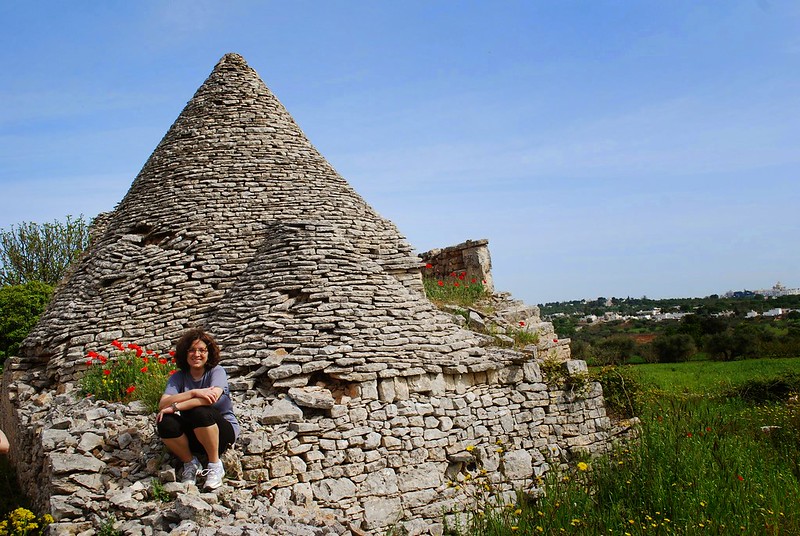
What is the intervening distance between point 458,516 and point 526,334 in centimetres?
403

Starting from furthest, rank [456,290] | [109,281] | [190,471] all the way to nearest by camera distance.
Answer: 1. [456,290]
2. [109,281]
3. [190,471]

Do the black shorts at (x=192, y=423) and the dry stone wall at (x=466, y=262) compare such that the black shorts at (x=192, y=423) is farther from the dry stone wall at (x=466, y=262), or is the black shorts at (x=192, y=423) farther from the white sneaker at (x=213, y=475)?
the dry stone wall at (x=466, y=262)

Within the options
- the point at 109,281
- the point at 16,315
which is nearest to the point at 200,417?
the point at 109,281

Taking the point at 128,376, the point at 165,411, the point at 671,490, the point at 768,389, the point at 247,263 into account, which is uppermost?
the point at 247,263

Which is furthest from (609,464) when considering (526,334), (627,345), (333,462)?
(627,345)

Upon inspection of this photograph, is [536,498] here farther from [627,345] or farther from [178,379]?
[627,345]

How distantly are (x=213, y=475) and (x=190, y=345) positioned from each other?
1.20 m

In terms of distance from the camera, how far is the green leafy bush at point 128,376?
6.75m

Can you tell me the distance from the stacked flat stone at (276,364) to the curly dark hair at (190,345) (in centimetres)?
66

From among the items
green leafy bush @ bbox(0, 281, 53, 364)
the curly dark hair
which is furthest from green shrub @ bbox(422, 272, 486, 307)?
green leafy bush @ bbox(0, 281, 53, 364)

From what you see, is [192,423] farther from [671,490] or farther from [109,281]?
[671,490]

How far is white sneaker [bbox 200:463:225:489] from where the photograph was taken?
17.8 ft

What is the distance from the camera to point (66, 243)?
973 inches

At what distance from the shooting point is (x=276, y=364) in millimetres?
6797
